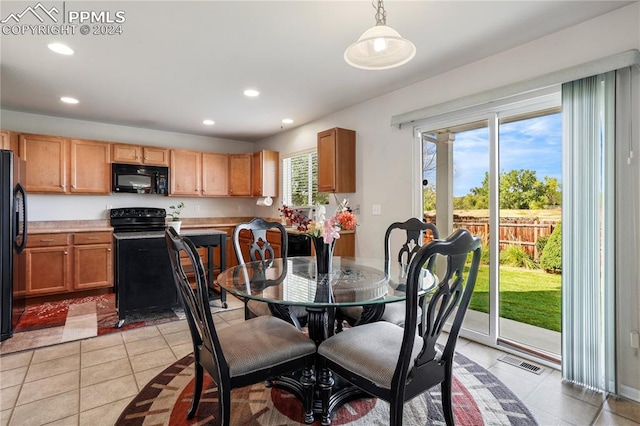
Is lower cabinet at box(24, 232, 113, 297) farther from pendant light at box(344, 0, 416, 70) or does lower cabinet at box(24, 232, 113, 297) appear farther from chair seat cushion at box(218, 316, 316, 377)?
pendant light at box(344, 0, 416, 70)

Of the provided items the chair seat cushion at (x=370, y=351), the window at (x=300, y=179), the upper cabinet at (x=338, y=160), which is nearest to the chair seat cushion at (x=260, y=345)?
the chair seat cushion at (x=370, y=351)

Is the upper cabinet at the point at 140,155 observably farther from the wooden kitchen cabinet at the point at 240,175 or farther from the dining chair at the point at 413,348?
the dining chair at the point at 413,348

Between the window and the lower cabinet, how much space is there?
2.71 m

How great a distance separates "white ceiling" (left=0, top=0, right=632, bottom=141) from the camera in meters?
2.12

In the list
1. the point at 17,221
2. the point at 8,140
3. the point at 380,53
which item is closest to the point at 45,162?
the point at 8,140

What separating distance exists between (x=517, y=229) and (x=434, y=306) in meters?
2.36

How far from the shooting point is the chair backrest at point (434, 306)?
126cm

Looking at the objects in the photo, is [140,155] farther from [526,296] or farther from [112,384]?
[526,296]

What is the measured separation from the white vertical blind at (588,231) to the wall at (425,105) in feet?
0.40

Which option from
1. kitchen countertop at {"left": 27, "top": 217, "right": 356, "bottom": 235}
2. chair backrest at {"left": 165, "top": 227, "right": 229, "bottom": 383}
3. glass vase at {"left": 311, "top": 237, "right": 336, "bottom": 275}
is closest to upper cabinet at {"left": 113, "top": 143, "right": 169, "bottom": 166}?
kitchen countertop at {"left": 27, "top": 217, "right": 356, "bottom": 235}

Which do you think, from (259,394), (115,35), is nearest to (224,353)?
(259,394)

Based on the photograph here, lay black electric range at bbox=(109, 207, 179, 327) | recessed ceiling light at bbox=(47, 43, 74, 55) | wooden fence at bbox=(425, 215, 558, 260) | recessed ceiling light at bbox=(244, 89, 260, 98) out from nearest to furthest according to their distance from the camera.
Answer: recessed ceiling light at bbox=(47, 43, 74, 55) < wooden fence at bbox=(425, 215, 558, 260) < black electric range at bbox=(109, 207, 179, 327) < recessed ceiling light at bbox=(244, 89, 260, 98)

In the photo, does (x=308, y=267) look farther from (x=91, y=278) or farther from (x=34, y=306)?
(x=34, y=306)

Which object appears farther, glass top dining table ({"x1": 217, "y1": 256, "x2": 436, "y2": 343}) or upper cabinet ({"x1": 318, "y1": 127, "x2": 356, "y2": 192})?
upper cabinet ({"x1": 318, "y1": 127, "x2": 356, "y2": 192})
